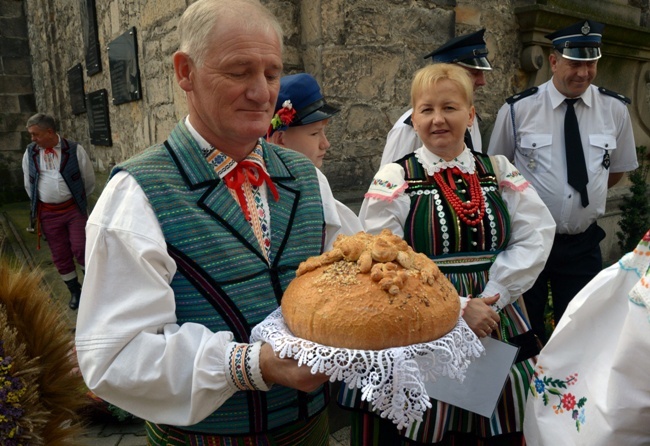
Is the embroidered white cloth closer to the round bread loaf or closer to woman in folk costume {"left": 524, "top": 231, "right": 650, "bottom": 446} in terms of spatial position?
the round bread loaf

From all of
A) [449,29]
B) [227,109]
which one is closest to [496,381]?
[227,109]

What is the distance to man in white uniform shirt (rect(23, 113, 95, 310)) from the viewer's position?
5.51 m

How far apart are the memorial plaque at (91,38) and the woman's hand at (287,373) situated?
5901mm

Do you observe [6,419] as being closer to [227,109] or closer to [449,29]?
[227,109]

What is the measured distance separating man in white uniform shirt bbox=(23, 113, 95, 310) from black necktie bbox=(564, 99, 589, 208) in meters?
4.94

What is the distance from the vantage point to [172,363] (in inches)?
42.4

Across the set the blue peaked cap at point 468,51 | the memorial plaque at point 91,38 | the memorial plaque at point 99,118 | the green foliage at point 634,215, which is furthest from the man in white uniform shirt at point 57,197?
the green foliage at point 634,215

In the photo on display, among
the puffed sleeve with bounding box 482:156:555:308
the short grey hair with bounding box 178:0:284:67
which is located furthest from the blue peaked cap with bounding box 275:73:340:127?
the short grey hair with bounding box 178:0:284:67

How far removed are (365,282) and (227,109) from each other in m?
0.56

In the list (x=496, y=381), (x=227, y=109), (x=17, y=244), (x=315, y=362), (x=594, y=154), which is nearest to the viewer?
(x=315, y=362)

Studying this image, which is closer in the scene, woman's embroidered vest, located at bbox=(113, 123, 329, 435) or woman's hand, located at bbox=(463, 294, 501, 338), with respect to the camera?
woman's embroidered vest, located at bbox=(113, 123, 329, 435)

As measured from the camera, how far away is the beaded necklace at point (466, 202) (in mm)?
2023

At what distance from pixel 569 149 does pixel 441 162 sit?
162 centimetres

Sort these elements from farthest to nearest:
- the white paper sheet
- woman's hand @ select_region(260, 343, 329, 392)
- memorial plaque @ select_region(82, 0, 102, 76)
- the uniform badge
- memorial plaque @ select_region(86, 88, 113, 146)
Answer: memorial plaque @ select_region(86, 88, 113, 146)
memorial plaque @ select_region(82, 0, 102, 76)
the uniform badge
the white paper sheet
woman's hand @ select_region(260, 343, 329, 392)
